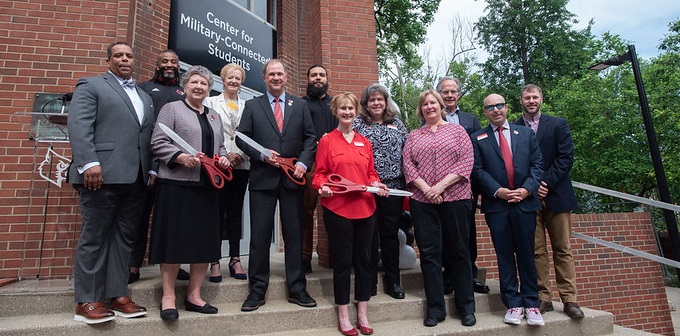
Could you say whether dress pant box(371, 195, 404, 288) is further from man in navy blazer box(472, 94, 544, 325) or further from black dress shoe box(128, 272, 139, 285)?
black dress shoe box(128, 272, 139, 285)

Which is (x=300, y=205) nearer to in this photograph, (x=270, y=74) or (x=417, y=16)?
(x=270, y=74)

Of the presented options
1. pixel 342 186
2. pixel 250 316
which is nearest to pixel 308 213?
pixel 342 186

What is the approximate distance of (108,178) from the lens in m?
2.75

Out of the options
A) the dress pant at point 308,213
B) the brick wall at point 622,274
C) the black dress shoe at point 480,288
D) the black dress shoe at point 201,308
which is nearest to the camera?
the black dress shoe at point 201,308

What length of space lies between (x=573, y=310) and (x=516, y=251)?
0.75 meters

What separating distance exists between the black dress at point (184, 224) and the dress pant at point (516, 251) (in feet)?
8.06

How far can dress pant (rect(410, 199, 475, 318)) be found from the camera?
3.29 meters

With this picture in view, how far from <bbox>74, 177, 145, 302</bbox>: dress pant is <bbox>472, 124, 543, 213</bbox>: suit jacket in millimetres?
2945

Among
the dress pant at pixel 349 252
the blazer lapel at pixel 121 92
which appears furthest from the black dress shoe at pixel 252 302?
the blazer lapel at pixel 121 92

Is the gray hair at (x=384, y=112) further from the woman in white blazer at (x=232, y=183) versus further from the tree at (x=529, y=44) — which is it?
the tree at (x=529, y=44)

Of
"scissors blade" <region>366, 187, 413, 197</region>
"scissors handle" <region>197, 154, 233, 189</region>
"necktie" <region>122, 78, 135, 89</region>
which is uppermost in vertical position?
"necktie" <region>122, 78, 135, 89</region>

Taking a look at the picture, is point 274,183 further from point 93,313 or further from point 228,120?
point 93,313

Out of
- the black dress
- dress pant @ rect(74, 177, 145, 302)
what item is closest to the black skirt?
the black dress

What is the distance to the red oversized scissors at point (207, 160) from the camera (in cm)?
282
